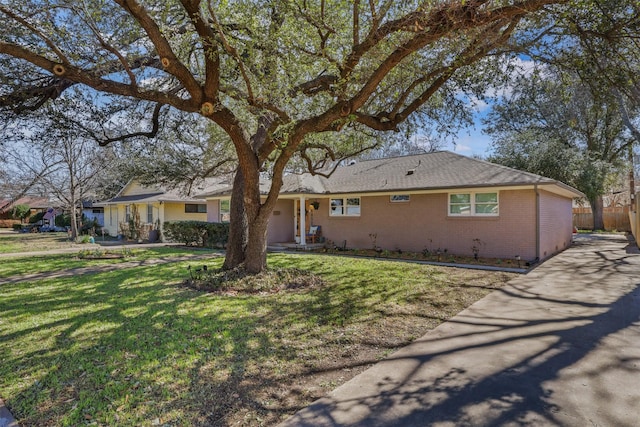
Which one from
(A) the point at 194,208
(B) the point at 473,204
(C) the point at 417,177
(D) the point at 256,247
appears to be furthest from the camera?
(A) the point at 194,208

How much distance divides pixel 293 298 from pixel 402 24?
5.40 meters

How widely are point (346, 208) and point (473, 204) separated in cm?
576

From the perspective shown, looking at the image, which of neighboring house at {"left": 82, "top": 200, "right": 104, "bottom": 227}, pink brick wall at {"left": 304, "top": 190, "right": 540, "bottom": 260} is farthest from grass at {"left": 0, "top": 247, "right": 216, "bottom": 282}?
neighboring house at {"left": 82, "top": 200, "right": 104, "bottom": 227}

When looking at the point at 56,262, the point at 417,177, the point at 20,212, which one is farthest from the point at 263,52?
the point at 20,212

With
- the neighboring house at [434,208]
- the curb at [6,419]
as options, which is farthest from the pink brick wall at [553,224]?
the curb at [6,419]

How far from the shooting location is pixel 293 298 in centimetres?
745

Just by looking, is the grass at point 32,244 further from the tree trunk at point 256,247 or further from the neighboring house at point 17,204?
the neighboring house at point 17,204

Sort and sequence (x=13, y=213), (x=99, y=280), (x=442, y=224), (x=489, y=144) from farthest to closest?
(x=13, y=213) → (x=489, y=144) → (x=442, y=224) → (x=99, y=280)

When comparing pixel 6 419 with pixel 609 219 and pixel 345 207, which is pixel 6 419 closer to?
pixel 345 207

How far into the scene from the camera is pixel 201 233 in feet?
60.1

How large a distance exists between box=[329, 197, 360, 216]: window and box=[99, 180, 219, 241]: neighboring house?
8.75m

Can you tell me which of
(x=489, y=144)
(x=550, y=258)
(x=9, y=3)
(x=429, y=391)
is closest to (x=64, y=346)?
(x=429, y=391)

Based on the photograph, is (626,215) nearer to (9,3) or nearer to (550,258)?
(550,258)

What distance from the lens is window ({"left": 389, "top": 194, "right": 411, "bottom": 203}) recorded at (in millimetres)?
15422
